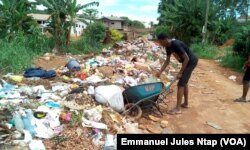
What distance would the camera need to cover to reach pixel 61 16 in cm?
1816

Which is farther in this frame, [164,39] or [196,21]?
[196,21]

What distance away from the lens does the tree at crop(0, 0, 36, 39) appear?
17.7m

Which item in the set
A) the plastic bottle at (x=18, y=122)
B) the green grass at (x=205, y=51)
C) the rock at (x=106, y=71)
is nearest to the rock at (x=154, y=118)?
the plastic bottle at (x=18, y=122)

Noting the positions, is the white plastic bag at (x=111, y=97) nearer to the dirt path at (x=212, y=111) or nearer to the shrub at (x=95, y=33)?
the dirt path at (x=212, y=111)

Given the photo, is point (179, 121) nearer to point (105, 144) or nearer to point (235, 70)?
point (105, 144)

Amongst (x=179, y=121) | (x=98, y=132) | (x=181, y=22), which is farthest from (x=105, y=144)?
(x=181, y=22)

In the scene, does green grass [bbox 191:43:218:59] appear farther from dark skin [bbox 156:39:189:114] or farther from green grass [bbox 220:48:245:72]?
dark skin [bbox 156:39:189:114]

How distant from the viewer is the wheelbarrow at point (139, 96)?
6035 mm

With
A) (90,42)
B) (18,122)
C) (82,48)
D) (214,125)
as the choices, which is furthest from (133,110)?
(90,42)

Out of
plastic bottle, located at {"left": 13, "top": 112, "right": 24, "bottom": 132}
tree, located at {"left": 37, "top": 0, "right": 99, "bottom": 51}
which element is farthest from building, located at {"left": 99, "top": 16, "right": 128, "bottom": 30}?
plastic bottle, located at {"left": 13, "top": 112, "right": 24, "bottom": 132}

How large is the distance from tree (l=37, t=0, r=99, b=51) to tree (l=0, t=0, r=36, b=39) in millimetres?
983

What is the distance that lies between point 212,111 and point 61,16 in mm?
12937

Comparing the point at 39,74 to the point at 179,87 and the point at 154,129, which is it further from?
the point at 154,129
